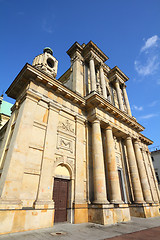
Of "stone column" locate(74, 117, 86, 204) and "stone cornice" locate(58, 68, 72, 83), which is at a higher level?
"stone cornice" locate(58, 68, 72, 83)

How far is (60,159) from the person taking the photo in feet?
33.7

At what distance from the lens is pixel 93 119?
13.4 m

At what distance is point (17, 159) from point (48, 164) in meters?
2.11

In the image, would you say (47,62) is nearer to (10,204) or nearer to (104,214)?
(10,204)

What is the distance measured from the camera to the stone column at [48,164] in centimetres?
819

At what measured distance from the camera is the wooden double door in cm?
931

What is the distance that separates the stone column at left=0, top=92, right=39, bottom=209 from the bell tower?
504 centimetres

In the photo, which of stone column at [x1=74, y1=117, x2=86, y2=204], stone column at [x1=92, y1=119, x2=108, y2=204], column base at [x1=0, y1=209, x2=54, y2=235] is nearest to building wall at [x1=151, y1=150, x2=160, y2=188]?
stone column at [x1=92, y1=119, x2=108, y2=204]

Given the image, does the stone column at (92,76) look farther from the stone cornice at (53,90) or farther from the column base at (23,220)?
the column base at (23,220)

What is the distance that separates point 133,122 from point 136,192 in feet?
27.1

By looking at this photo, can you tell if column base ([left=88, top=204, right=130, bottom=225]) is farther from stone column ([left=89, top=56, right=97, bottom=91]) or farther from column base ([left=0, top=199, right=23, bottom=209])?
stone column ([left=89, top=56, right=97, bottom=91])

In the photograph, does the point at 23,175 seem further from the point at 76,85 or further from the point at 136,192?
the point at 136,192

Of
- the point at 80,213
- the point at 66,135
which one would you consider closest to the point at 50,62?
the point at 66,135

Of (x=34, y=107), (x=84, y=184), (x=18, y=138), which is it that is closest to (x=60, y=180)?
(x=84, y=184)
